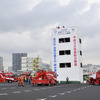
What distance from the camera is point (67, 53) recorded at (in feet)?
189

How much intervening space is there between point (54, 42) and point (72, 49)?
198 inches

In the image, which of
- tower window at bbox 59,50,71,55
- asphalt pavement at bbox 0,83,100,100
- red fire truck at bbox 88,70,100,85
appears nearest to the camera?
asphalt pavement at bbox 0,83,100,100

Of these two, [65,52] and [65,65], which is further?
[65,52]

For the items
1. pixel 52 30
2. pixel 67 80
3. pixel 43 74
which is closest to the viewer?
pixel 43 74

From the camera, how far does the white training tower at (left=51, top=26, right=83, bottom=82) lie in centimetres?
5590

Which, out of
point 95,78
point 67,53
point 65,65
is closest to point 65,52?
point 67,53

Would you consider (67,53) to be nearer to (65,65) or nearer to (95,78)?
(65,65)

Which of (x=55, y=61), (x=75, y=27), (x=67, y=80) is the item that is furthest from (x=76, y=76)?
(x=75, y=27)

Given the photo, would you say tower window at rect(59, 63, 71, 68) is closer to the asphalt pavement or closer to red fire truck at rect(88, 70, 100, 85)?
red fire truck at rect(88, 70, 100, 85)

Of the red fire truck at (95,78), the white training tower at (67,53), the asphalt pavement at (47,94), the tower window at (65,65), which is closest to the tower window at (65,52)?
the white training tower at (67,53)

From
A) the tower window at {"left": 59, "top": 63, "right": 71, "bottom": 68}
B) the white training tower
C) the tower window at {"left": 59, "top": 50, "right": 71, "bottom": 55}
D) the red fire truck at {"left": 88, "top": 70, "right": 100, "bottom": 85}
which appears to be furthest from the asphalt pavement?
the tower window at {"left": 59, "top": 50, "right": 71, "bottom": 55}

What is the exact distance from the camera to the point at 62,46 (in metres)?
57.8

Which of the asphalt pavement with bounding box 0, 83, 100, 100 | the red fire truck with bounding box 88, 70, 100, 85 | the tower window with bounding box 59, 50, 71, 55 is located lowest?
the asphalt pavement with bounding box 0, 83, 100, 100

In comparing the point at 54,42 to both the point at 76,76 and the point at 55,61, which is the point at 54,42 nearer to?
the point at 55,61
